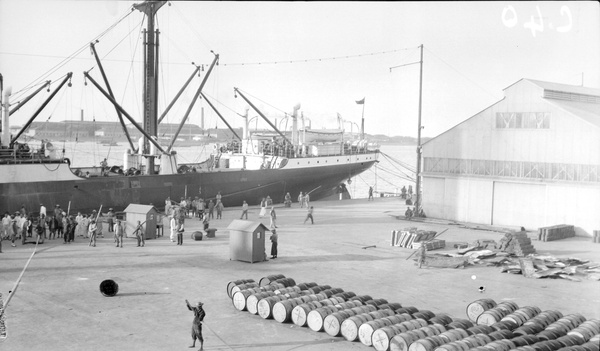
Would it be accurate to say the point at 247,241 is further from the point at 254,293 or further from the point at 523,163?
the point at 523,163

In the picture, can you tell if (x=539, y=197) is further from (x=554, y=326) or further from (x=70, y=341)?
(x=70, y=341)

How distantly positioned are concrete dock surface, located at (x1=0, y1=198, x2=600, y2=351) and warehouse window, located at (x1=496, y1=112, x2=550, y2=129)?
6985 mm

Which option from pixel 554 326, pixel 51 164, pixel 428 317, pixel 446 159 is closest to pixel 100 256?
pixel 51 164

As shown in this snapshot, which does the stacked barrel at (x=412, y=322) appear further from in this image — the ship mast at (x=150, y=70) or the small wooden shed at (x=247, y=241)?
the ship mast at (x=150, y=70)

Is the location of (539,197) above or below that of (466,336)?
above

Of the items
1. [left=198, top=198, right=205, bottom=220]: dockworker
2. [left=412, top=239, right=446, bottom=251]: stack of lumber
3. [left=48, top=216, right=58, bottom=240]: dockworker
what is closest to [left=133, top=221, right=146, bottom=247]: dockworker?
[left=48, top=216, right=58, bottom=240]: dockworker

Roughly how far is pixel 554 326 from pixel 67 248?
21896 millimetres

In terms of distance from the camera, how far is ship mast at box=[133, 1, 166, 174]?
45625 mm

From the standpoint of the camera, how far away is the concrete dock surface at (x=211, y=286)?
51.6 feet

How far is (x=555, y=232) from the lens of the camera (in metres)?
32.2

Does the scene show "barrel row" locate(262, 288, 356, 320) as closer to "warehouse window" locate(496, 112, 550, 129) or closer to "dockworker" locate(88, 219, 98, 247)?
"dockworker" locate(88, 219, 98, 247)

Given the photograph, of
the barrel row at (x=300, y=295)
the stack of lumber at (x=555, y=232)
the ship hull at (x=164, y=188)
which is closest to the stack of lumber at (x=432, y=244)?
the stack of lumber at (x=555, y=232)

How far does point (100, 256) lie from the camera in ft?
86.2

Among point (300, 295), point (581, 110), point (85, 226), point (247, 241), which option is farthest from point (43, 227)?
point (581, 110)
